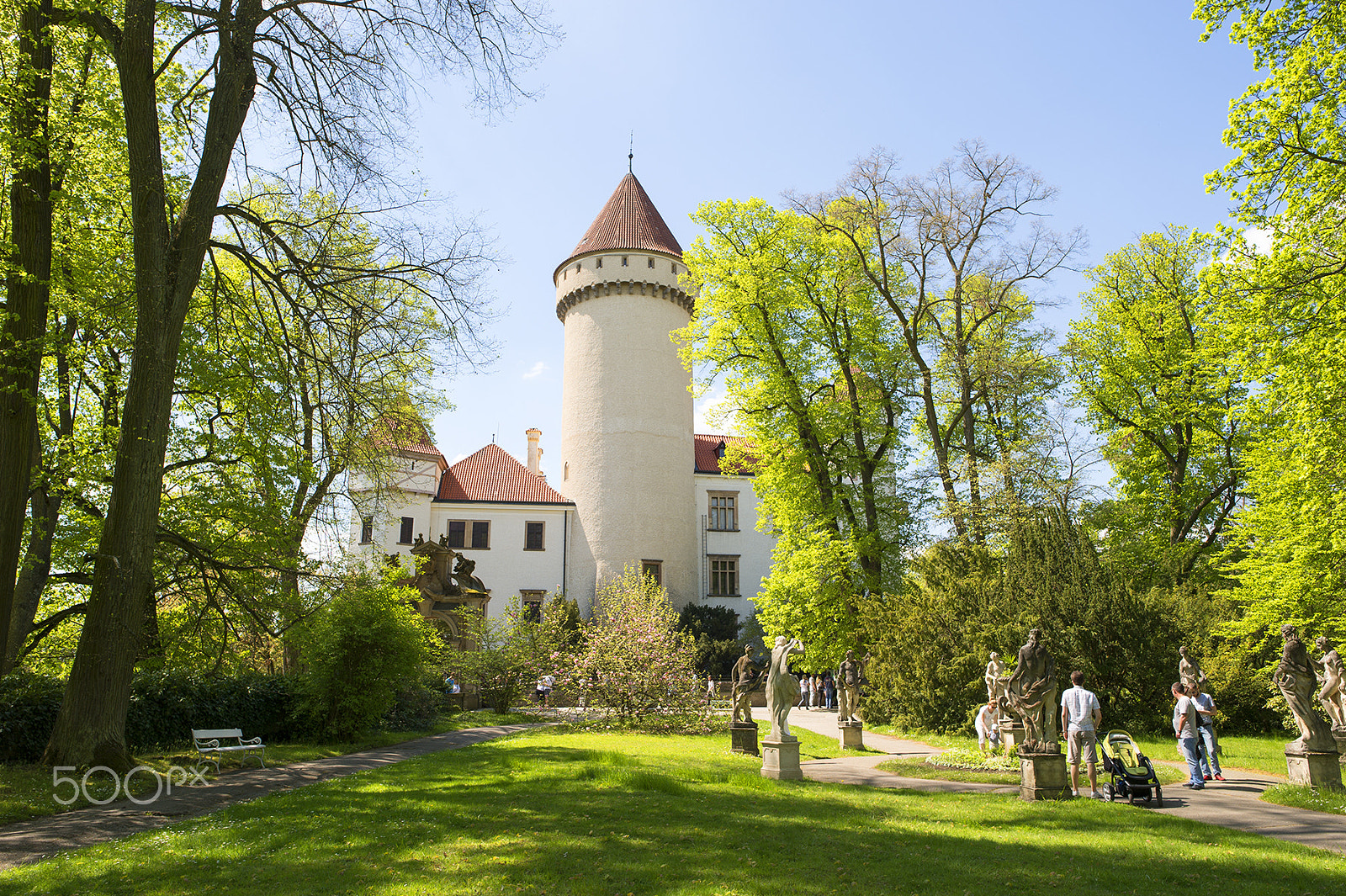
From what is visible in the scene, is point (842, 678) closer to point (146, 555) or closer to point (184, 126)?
point (146, 555)

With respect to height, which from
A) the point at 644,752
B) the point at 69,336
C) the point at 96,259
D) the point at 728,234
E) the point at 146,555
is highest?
the point at 728,234

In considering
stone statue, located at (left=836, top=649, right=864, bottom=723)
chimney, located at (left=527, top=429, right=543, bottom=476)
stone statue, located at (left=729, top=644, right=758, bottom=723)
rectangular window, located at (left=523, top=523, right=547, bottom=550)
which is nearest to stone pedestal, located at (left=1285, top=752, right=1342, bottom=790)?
stone statue, located at (left=836, top=649, right=864, bottom=723)

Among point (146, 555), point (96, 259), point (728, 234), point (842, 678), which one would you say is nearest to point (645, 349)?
point (728, 234)

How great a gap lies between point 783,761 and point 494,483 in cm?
3221

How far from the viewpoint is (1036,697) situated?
1016cm

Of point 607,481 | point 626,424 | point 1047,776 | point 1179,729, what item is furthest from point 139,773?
point 626,424

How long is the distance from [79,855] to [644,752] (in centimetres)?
948

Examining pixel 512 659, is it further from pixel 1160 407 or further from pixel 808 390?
pixel 1160 407

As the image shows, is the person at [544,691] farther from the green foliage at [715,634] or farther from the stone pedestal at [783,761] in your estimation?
the stone pedestal at [783,761]

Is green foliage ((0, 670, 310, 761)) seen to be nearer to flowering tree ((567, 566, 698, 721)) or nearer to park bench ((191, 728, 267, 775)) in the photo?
park bench ((191, 728, 267, 775))

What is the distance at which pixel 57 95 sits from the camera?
1261 centimetres

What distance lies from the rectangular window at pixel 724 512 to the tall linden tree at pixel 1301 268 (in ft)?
89.7

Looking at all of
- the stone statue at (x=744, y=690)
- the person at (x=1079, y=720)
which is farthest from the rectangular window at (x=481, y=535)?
the person at (x=1079, y=720)

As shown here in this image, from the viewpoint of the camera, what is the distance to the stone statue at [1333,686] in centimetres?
1140
